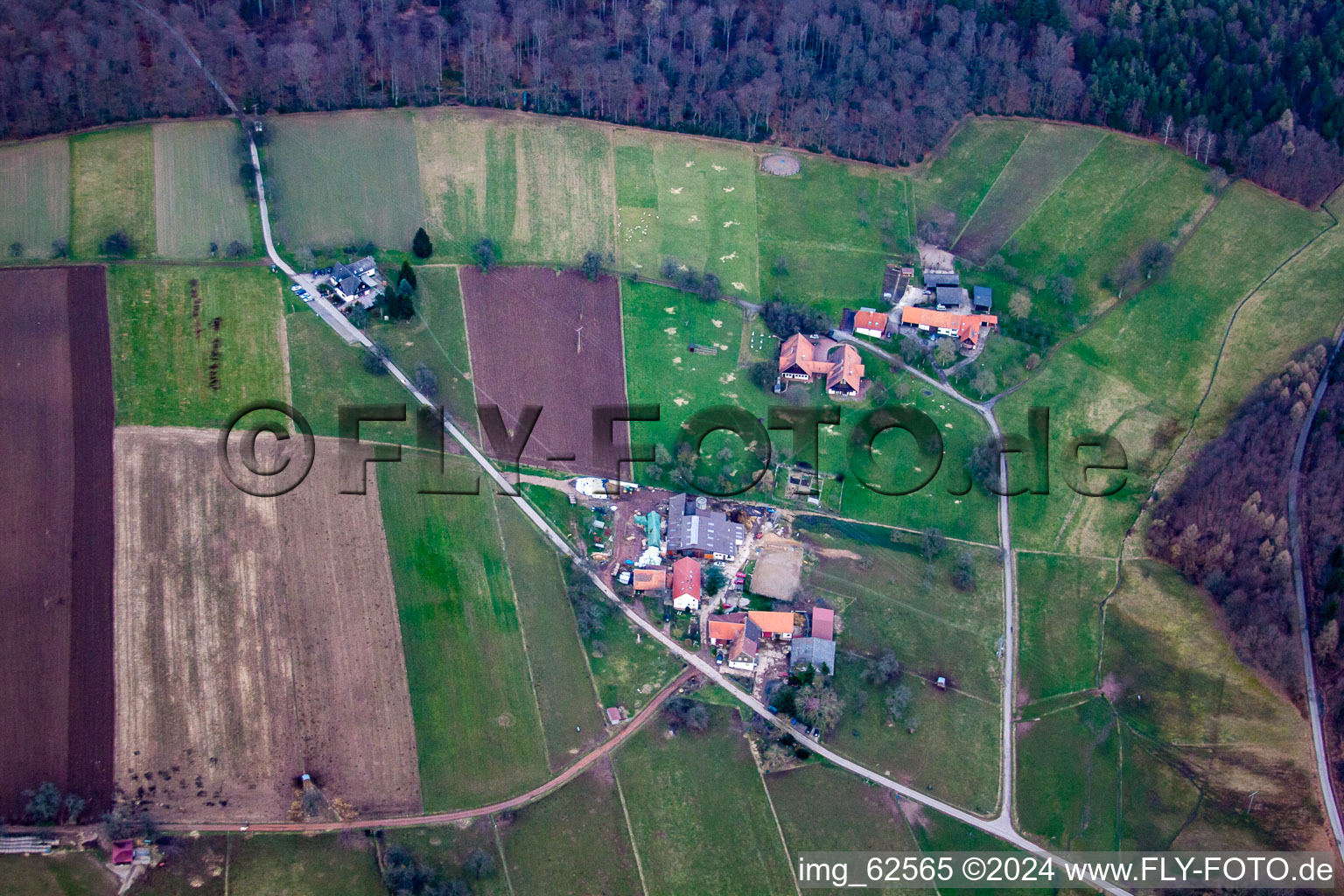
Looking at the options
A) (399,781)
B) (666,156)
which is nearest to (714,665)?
(399,781)

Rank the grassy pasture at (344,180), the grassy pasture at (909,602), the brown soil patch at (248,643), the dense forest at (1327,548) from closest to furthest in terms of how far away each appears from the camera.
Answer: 1. the brown soil patch at (248,643)
2. the dense forest at (1327,548)
3. the grassy pasture at (909,602)
4. the grassy pasture at (344,180)

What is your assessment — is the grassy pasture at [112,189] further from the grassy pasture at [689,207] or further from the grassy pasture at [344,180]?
the grassy pasture at [689,207]

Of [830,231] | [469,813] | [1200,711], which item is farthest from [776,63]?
[469,813]

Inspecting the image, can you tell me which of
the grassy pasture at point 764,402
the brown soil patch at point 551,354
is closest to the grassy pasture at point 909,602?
the grassy pasture at point 764,402

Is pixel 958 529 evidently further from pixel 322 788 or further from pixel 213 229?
pixel 213 229

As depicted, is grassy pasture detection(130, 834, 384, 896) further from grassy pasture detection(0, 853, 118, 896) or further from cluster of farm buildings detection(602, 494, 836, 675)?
cluster of farm buildings detection(602, 494, 836, 675)

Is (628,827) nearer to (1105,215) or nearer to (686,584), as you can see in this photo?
(686,584)

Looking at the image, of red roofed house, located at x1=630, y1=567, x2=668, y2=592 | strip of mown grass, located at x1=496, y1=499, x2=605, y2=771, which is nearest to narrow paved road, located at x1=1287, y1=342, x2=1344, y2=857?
red roofed house, located at x1=630, y1=567, x2=668, y2=592
